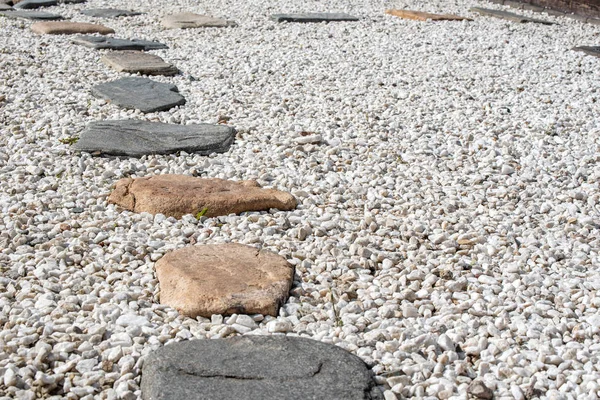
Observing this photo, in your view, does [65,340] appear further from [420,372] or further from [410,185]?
[410,185]

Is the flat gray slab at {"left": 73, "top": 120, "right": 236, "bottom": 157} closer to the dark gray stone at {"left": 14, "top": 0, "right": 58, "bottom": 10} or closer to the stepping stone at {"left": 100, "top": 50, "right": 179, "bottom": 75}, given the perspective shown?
the stepping stone at {"left": 100, "top": 50, "right": 179, "bottom": 75}

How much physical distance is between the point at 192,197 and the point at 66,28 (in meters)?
4.49

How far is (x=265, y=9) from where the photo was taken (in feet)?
28.1

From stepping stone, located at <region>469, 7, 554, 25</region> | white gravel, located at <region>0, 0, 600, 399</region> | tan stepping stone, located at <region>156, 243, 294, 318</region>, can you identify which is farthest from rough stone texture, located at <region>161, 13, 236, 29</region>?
tan stepping stone, located at <region>156, 243, 294, 318</region>

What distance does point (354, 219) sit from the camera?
327 cm

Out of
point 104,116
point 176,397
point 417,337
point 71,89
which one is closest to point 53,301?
point 176,397

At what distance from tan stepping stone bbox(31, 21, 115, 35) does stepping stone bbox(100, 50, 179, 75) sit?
44.0 inches

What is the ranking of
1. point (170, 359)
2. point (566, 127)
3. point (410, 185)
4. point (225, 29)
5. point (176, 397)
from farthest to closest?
1. point (225, 29)
2. point (566, 127)
3. point (410, 185)
4. point (170, 359)
5. point (176, 397)

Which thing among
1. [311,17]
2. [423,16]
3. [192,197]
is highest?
[423,16]

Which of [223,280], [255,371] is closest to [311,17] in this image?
[223,280]

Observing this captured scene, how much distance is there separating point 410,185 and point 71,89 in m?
2.78

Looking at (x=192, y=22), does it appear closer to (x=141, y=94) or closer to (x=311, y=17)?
(x=311, y=17)

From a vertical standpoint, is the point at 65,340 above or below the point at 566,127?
below

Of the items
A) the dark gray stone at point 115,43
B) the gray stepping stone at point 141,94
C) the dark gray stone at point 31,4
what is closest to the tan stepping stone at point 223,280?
the gray stepping stone at point 141,94
